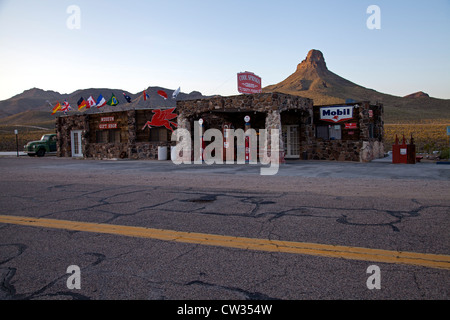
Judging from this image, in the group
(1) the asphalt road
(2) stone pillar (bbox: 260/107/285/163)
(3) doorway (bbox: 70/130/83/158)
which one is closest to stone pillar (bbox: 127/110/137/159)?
(3) doorway (bbox: 70/130/83/158)

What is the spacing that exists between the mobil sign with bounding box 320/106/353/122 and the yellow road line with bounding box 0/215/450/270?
66.3 ft

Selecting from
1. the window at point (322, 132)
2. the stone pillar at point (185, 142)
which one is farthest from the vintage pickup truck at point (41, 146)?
the window at point (322, 132)

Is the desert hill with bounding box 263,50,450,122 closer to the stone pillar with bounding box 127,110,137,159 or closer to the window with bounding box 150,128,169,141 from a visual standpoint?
the window with bounding box 150,128,169,141

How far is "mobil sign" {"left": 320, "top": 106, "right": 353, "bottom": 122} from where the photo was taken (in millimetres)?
23250

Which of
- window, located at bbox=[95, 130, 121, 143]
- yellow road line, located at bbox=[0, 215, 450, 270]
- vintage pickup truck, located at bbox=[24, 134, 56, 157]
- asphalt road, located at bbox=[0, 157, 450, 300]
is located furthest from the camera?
vintage pickup truck, located at bbox=[24, 134, 56, 157]

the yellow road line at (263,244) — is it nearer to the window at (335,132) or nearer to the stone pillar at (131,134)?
the window at (335,132)

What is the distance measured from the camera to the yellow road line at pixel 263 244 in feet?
13.5

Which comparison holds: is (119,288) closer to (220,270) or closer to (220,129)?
(220,270)

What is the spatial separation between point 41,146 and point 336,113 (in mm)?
28087

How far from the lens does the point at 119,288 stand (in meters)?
3.53

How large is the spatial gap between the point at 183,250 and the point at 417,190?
7387mm

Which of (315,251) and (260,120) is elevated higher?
(260,120)
